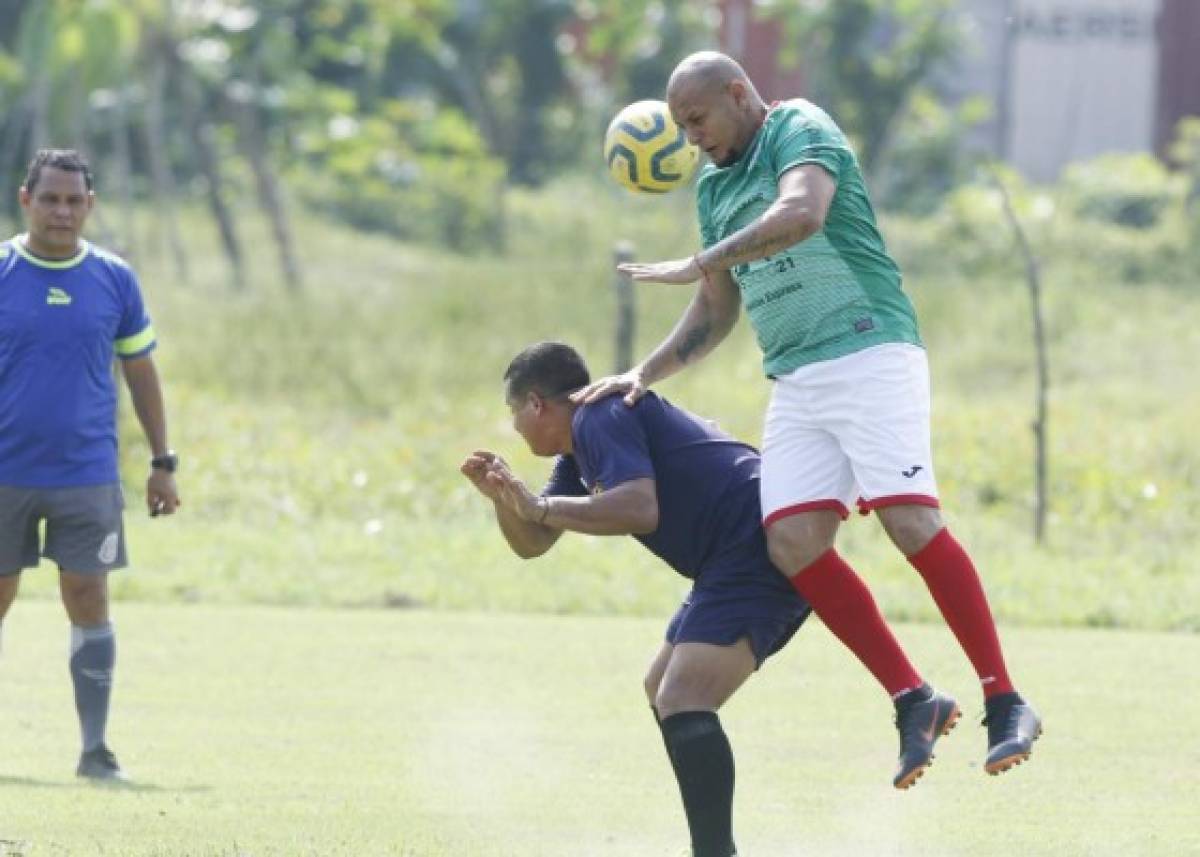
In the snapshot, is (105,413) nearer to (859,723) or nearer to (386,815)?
(386,815)

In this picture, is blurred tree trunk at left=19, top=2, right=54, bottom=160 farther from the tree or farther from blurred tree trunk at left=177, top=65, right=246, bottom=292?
the tree

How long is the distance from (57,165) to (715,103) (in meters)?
2.75

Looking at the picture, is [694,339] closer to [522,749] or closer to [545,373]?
[545,373]

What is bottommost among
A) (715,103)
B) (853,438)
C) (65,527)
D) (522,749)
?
(522,749)

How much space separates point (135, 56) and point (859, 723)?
24.4 m

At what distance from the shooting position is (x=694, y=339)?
753cm

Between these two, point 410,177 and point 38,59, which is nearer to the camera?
point 38,59

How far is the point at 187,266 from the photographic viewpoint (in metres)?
30.3

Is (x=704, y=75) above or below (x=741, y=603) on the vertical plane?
above

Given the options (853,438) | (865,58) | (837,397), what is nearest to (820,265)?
(837,397)

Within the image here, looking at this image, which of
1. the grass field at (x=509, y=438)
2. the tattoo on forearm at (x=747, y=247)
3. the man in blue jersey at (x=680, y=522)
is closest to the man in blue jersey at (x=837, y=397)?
the man in blue jersey at (x=680, y=522)

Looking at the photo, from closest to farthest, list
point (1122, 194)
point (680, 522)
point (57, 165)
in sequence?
1. point (680, 522)
2. point (57, 165)
3. point (1122, 194)

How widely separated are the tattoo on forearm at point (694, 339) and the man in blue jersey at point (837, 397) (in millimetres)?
432

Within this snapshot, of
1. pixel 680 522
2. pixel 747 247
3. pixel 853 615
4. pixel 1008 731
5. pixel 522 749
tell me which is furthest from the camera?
pixel 522 749
